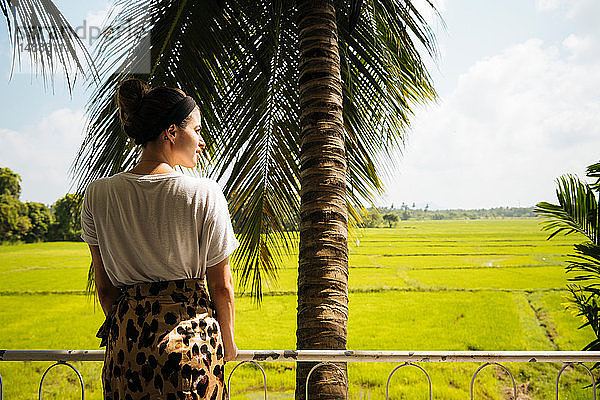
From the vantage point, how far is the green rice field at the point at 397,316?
11.8 m

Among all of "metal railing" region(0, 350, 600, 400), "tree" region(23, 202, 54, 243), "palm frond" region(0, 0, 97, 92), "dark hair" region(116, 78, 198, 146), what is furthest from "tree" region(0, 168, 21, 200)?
"dark hair" region(116, 78, 198, 146)

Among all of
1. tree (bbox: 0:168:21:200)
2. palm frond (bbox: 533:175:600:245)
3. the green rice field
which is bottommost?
the green rice field

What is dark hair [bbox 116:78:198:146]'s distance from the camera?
1021 millimetres

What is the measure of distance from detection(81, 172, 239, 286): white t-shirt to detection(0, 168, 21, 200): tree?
10.5m

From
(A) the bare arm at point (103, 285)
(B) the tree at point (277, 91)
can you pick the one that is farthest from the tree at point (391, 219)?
(A) the bare arm at point (103, 285)

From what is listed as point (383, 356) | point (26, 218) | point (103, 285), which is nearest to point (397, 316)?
point (26, 218)

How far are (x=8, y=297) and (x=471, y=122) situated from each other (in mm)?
19036

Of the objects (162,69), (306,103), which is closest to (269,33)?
(162,69)

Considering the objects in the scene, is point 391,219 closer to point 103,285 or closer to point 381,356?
point 381,356

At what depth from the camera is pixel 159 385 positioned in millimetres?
984

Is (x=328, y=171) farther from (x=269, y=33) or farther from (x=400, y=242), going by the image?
(x=400, y=242)

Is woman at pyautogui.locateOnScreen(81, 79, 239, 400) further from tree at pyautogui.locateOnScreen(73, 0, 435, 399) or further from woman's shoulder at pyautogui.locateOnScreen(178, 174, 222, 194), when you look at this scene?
tree at pyautogui.locateOnScreen(73, 0, 435, 399)

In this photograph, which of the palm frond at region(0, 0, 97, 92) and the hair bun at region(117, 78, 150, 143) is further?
the palm frond at region(0, 0, 97, 92)

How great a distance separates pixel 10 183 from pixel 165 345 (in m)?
10.9
